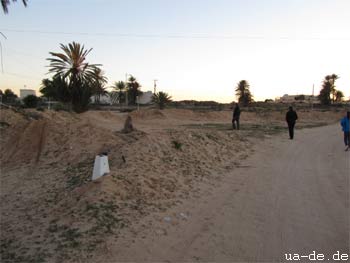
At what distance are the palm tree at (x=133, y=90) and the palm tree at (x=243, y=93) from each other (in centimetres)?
2058

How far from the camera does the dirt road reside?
523 cm

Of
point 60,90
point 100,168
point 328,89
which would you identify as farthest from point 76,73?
point 328,89

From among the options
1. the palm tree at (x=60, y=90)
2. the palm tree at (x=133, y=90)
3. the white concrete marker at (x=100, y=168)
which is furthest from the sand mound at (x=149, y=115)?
the palm tree at (x=133, y=90)

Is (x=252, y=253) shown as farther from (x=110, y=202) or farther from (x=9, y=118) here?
(x=9, y=118)

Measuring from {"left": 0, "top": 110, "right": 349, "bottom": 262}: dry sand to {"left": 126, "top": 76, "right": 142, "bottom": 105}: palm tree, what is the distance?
66.9m

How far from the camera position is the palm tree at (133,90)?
7988 cm

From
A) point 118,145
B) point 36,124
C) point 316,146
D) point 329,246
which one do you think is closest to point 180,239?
point 329,246

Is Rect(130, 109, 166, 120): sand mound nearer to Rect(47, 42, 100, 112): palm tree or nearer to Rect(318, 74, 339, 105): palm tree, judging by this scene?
Rect(47, 42, 100, 112): palm tree

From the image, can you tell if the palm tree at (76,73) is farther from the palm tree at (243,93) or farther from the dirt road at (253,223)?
the palm tree at (243,93)

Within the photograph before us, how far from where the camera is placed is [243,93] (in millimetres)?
80000

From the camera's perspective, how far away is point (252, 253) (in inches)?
205

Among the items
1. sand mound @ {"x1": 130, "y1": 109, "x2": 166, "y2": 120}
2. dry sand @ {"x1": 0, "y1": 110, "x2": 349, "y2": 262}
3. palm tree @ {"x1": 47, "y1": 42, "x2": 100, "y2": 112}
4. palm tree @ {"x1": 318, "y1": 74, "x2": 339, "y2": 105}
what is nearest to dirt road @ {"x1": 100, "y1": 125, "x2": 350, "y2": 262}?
dry sand @ {"x1": 0, "y1": 110, "x2": 349, "y2": 262}

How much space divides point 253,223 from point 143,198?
210 centimetres

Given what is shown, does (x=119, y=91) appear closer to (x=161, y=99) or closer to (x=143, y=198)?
(x=161, y=99)
